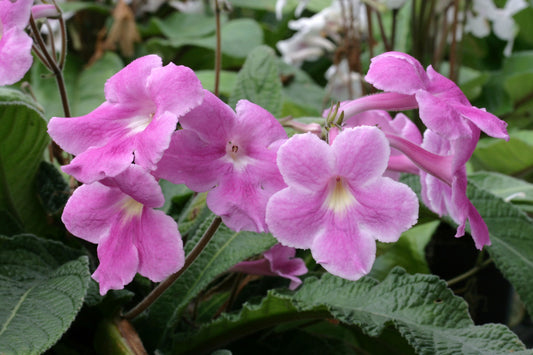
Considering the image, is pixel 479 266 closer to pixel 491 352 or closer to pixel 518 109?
pixel 491 352

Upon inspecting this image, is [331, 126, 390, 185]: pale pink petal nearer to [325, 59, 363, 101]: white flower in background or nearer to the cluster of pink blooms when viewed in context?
the cluster of pink blooms

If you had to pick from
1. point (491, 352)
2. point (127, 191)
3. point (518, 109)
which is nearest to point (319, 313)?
point (491, 352)

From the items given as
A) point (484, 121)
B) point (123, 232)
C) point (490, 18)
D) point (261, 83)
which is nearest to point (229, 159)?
point (123, 232)

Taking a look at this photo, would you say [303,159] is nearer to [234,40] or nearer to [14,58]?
[14,58]

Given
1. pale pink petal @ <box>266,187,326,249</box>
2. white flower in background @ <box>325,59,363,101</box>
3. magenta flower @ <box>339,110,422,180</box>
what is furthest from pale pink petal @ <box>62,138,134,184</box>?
white flower in background @ <box>325,59,363,101</box>

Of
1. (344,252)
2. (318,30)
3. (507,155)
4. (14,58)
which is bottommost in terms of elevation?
(507,155)
